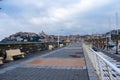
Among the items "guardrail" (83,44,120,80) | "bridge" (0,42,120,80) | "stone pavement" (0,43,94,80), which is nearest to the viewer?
"guardrail" (83,44,120,80)

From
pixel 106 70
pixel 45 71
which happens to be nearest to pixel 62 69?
pixel 45 71

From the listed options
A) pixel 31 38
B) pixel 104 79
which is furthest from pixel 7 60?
pixel 31 38

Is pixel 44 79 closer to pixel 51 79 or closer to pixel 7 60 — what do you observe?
pixel 51 79

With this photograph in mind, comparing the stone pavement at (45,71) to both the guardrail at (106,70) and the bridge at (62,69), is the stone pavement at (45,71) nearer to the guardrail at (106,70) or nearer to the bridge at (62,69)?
the bridge at (62,69)

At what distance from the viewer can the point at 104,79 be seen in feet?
28.9

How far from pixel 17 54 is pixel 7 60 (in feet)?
8.24

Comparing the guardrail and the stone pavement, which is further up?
the guardrail

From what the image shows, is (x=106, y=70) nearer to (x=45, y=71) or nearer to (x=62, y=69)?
(x=45, y=71)

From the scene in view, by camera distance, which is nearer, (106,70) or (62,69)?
(106,70)

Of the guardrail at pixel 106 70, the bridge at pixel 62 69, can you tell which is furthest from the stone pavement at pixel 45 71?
the guardrail at pixel 106 70

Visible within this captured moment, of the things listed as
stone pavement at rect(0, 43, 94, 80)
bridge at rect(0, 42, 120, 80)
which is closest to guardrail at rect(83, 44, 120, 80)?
bridge at rect(0, 42, 120, 80)

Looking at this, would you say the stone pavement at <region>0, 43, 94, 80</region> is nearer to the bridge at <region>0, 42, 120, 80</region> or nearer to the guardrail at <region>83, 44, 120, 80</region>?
the bridge at <region>0, 42, 120, 80</region>

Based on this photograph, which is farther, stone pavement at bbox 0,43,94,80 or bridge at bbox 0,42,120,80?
stone pavement at bbox 0,43,94,80

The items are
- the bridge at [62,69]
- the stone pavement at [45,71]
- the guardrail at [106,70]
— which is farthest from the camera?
the stone pavement at [45,71]
